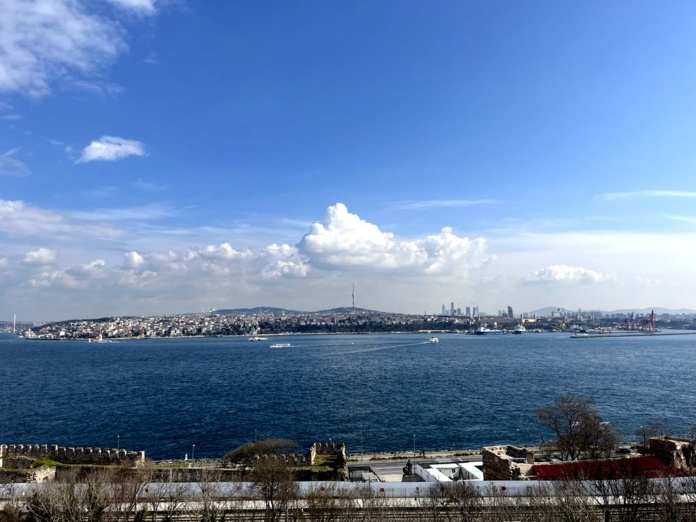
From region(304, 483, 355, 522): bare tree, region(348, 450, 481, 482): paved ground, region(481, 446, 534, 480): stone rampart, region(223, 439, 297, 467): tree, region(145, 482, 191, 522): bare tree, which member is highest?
region(304, 483, 355, 522): bare tree

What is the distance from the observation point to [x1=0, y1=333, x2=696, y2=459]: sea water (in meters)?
44.0

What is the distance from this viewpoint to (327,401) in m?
60.3

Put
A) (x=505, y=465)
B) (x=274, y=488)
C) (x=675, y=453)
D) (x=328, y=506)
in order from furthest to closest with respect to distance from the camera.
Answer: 1. (x=505, y=465)
2. (x=675, y=453)
3. (x=274, y=488)
4. (x=328, y=506)

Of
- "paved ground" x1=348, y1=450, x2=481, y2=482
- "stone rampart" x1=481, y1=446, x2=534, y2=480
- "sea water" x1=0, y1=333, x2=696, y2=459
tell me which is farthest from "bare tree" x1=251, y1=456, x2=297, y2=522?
"sea water" x1=0, y1=333, x2=696, y2=459

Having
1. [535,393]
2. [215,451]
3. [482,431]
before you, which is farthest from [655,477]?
[535,393]

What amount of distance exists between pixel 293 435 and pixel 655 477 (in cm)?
3010

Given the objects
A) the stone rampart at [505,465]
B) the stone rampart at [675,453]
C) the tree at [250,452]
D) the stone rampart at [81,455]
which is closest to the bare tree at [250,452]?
the tree at [250,452]

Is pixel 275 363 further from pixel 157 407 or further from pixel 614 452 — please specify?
pixel 614 452

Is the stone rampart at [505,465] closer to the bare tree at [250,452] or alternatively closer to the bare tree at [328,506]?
the bare tree at [328,506]

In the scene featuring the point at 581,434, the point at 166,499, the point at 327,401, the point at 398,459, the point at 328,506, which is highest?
the point at 328,506

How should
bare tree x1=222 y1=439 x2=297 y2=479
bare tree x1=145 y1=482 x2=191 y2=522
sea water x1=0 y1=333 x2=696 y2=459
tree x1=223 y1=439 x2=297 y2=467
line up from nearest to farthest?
bare tree x1=145 y1=482 x2=191 y2=522, bare tree x1=222 y1=439 x2=297 y2=479, tree x1=223 y1=439 x2=297 y2=467, sea water x1=0 y1=333 x2=696 y2=459

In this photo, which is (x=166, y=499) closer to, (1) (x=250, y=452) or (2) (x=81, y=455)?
(1) (x=250, y=452)

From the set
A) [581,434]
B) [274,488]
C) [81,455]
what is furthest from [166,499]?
[581,434]

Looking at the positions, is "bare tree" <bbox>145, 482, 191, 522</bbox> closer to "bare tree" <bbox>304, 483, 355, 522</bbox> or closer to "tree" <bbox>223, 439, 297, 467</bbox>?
"bare tree" <bbox>304, 483, 355, 522</bbox>
